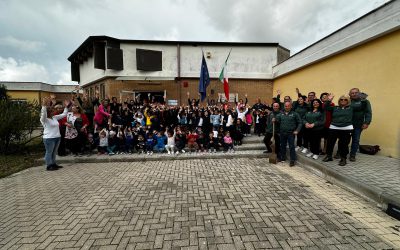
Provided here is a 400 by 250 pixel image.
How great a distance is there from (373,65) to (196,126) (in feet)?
21.1

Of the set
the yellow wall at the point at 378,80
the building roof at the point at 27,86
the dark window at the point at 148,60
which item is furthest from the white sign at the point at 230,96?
the building roof at the point at 27,86

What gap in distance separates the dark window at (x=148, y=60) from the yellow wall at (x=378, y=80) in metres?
10.0

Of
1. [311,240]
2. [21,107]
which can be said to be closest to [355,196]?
[311,240]

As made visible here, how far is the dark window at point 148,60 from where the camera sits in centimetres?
1356

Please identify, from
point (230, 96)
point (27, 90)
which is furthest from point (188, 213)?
point (27, 90)

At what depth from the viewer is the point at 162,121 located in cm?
905

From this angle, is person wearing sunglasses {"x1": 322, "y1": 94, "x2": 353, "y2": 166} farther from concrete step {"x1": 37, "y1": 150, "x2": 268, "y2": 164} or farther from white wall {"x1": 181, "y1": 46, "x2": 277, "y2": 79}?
white wall {"x1": 181, "y1": 46, "x2": 277, "y2": 79}

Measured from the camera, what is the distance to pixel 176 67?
14078 millimetres

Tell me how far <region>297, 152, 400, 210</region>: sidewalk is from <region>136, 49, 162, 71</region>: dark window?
10880mm

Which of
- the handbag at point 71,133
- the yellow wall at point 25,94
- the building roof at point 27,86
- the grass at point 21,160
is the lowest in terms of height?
the grass at point 21,160

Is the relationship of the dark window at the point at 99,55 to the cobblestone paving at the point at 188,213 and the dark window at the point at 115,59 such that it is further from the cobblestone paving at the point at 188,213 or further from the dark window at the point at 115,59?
the cobblestone paving at the point at 188,213

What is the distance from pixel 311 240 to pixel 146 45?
13930 mm

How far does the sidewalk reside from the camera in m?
3.67

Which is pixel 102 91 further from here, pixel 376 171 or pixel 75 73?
pixel 376 171
